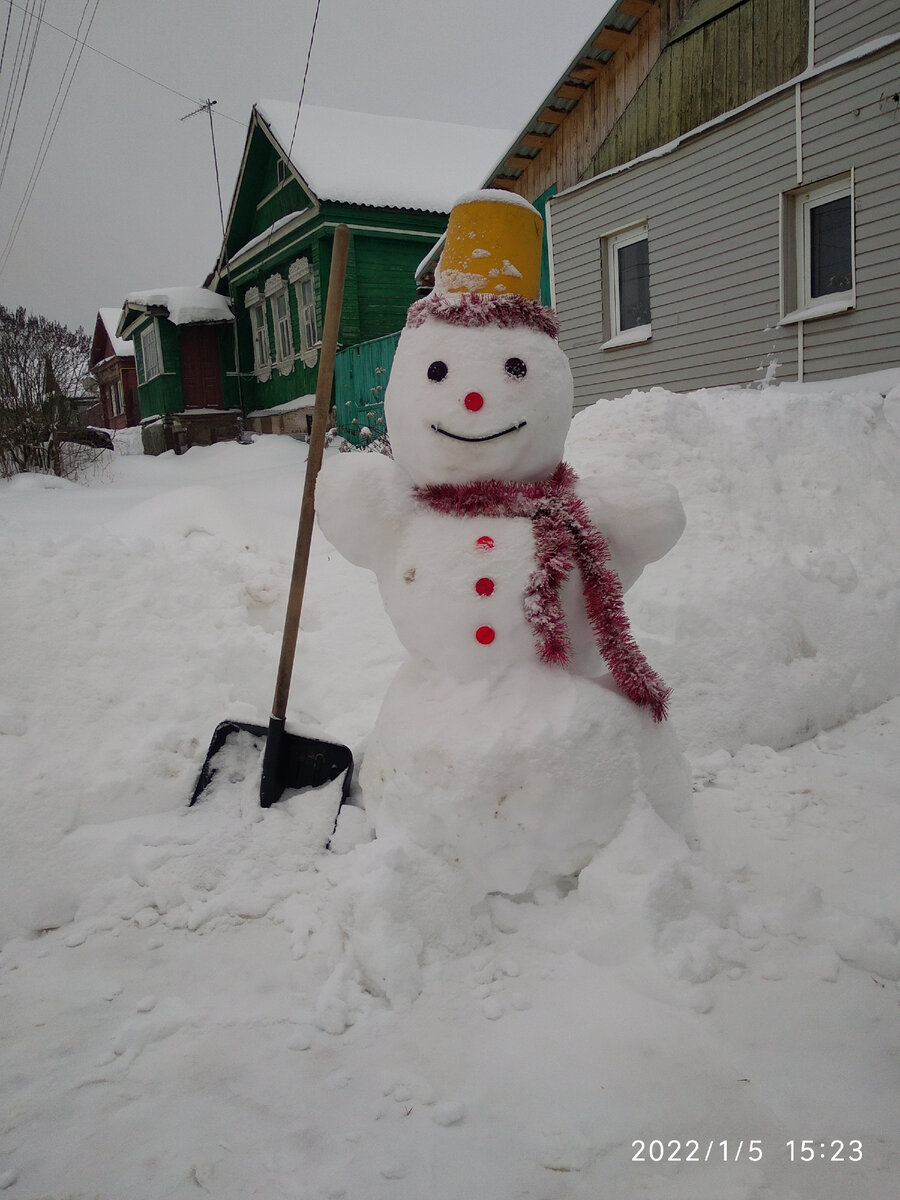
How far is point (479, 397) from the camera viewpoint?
82.0 inches

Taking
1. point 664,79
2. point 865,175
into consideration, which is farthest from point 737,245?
point 664,79

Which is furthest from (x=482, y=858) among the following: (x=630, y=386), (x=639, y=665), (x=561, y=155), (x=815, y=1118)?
(x=561, y=155)

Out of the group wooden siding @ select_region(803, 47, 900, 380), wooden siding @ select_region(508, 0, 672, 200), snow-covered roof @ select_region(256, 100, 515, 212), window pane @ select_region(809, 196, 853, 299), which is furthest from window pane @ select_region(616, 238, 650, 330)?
snow-covered roof @ select_region(256, 100, 515, 212)

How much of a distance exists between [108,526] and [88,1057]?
3.81 metres

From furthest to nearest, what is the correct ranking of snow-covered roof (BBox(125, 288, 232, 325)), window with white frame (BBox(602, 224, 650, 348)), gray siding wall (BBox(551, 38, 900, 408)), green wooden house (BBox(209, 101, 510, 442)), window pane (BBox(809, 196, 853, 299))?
1. snow-covered roof (BBox(125, 288, 232, 325))
2. green wooden house (BBox(209, 101, 510, 442))
3. window with white frame (BBox(602, 224, 650, 348))
4. window pane (BBox(809, 196, 853, 299))
5. gray siding wall (BBox(551, 38, 900, 408))

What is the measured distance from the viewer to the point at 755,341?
301 inches

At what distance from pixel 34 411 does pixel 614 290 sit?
7.16 m

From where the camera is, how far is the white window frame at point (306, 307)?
533 inches

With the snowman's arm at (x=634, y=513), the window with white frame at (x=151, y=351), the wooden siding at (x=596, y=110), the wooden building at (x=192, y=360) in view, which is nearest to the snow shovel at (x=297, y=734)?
the snowman's arm at (x=634, y=513)

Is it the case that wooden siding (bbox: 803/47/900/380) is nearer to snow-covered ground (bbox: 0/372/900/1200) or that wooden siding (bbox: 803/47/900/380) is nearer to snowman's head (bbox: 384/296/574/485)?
snow-covered ground (bbox: 0/372/900/1200)

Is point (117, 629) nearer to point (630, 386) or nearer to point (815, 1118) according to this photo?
point (815, 1118)

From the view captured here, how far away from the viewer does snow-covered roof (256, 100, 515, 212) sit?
1253 cm

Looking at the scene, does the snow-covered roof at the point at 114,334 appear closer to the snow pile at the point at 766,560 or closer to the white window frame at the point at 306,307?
the white window frame at the point at 306,307

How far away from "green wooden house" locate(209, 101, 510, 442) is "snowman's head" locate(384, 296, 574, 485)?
27.9 feet
